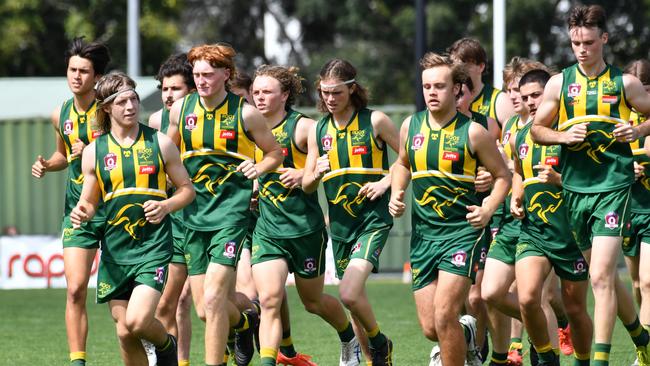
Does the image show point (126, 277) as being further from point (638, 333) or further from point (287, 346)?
point (638, 333)

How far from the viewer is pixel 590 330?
9.47 meters

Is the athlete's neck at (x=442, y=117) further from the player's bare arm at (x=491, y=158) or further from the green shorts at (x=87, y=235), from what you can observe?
the green shorts at (x=87, y=235)

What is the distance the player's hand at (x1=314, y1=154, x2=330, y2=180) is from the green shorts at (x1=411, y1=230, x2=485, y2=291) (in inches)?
35.8

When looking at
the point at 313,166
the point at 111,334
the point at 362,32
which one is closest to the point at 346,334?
the point at 313,166

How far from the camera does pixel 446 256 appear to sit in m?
8.66

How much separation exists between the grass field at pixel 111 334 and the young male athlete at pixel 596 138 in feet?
6.57

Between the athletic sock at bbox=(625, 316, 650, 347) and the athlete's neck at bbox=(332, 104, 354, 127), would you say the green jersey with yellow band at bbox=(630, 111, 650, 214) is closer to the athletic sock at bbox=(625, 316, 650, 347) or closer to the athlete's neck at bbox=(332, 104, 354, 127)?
the athletic sock at bbox=(625, 316, 650, 347)

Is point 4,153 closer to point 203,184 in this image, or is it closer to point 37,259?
point 37,259

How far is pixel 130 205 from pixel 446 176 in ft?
6.79

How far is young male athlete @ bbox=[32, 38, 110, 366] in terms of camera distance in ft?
31.3

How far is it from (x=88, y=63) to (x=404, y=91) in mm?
28555

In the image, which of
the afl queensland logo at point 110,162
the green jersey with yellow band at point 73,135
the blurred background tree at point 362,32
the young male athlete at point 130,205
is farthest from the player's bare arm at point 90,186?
the blurred background tree at point 362,32

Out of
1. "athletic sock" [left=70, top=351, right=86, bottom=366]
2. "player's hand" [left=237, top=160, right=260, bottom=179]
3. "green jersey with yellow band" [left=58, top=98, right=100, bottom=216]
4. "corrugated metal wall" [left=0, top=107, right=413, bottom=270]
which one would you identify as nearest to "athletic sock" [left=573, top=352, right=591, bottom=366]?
"player's hand" [left=237, top=160, right=260, bottom=179]

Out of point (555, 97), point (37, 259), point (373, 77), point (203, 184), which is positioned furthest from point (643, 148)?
point (373, 77)
